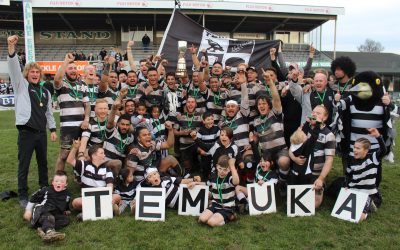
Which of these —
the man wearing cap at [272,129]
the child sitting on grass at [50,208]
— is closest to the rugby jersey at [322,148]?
the man wearing cap at [272,129]

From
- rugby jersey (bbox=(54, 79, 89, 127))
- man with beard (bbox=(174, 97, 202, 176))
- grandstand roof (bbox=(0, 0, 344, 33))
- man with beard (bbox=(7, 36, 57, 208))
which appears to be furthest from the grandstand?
man with beard (bbox=(7, 36, 57, 208))

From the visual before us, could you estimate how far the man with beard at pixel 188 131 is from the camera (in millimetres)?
6926

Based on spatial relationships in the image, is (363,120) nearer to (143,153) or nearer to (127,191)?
(143,153)

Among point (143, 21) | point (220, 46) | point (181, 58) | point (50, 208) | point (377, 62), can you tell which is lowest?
point (50, 208)

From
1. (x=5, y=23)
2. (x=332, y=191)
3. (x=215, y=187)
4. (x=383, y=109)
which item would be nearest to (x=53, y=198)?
(x=215, y=187)

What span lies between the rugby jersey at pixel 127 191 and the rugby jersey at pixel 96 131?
0.89 m

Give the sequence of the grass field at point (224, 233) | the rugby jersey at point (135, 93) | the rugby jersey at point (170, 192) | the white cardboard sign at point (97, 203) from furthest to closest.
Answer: the rugby jersey at point (135, 93), the rugby jersey at point (170, 192), the white cardboard sign at point (97, 203), the grass field at point (224, 233)

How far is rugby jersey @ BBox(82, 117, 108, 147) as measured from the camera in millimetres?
6043

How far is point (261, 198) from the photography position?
530cm

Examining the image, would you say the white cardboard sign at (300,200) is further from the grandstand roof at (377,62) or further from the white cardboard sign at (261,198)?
the grandstand roof at (377,62)

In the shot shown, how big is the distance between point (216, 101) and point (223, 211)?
259 centimetres

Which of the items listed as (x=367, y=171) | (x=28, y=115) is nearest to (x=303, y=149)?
(x=367, y=171)

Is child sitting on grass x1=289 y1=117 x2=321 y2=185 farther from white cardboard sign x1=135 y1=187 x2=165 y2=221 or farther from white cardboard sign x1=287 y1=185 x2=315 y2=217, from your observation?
white cardboard sign x1=135 y1=187 x2=165 y2=221

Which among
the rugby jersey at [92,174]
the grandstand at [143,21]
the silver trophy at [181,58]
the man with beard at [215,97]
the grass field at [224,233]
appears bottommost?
the grass field at [224,233]
